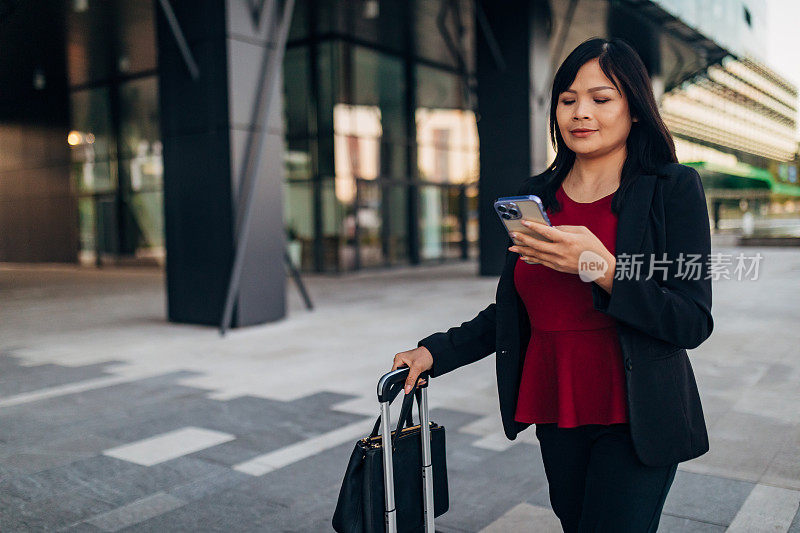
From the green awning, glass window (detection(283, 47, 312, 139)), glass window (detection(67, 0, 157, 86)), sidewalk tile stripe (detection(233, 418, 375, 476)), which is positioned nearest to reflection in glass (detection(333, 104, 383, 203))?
glass window (detection(283, 47, 312, 139))

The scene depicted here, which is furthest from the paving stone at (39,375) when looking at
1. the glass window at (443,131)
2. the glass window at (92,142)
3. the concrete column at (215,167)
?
the glass window at (92,142)

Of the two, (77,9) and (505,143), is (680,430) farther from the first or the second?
(77,9)

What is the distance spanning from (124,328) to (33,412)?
4471mm

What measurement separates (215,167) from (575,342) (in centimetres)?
852

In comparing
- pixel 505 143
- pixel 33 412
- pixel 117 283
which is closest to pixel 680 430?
pixel 33 412

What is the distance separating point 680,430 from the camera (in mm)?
1851

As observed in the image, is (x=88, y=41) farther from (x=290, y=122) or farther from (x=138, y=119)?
(x=290, y=122)

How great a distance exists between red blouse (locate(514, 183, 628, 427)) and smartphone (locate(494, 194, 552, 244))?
29cm

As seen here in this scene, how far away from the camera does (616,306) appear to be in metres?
1.68

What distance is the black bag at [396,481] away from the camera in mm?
1929

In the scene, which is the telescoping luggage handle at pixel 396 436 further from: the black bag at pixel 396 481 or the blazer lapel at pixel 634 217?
the blazer lapel at pixel 634 217

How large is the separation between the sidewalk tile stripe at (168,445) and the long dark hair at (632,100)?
3.38 m

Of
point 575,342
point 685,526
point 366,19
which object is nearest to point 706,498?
point 685,526

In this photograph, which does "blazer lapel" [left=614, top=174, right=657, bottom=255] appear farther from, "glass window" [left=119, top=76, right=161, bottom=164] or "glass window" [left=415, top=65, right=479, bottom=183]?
"glass window" [left=119, top=76, right=161, bottom=164]
